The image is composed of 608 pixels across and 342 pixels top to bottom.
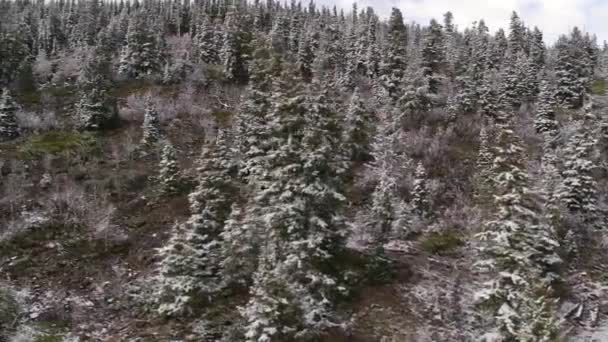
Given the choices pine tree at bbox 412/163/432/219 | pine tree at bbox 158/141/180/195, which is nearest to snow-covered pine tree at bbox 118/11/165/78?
pine tree at bbox 158/141/180/195

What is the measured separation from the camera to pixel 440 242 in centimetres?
3278

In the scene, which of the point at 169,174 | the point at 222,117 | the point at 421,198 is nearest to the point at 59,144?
the point at 169,174

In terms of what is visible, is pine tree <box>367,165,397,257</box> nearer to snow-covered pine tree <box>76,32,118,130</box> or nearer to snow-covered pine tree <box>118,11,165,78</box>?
snow-covered pine tree <box>76,32,118,130</box>

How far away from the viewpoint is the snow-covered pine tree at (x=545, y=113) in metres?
51.6

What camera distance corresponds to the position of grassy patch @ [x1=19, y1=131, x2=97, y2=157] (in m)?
41.2

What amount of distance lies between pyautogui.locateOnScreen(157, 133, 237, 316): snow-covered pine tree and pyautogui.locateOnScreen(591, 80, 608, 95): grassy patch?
2590 inches

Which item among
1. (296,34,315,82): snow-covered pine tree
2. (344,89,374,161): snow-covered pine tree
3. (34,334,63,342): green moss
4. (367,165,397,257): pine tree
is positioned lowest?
(34,334,63,342): green moss

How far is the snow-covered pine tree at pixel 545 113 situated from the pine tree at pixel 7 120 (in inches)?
2012

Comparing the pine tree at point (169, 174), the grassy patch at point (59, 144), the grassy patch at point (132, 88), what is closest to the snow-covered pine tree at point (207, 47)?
the grassy patch at point (132, 88)

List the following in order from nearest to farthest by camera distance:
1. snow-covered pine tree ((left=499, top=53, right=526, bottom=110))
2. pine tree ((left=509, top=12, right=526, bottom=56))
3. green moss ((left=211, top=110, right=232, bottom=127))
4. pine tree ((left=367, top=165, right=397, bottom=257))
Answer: pine tree ((left=367, top=165, right=397, bottom=257)) < green moss ((left=211, top=110, right=232, bottom=127)) < snow-covered pine tree ((left=499, top=53, right=526, bottom=110)) < pine tree ((left=509, top=12, right=526, bottom=56))

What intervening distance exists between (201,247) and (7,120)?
99.4 feet

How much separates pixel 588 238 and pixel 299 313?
24498 millimetres

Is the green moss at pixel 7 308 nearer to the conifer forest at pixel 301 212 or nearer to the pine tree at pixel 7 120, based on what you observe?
the conifer forest at pixel 301 212

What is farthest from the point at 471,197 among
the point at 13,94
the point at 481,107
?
the point at 13,94
